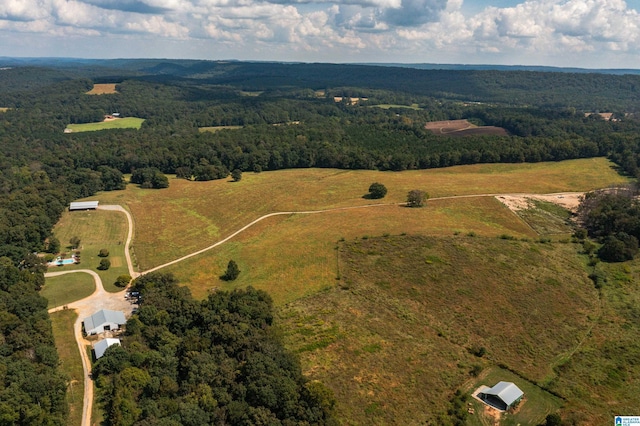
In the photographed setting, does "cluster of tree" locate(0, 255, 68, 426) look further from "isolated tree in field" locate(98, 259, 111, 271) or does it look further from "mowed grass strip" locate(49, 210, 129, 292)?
"isolated tree in field" locate(98, 259, 111, 271)

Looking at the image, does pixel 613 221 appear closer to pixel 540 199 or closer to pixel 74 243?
pixel 540 199

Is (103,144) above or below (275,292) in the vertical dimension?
above

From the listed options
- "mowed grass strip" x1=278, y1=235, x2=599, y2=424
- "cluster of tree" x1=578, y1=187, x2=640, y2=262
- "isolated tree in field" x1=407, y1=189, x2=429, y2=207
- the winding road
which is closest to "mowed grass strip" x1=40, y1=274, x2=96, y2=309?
the winding road

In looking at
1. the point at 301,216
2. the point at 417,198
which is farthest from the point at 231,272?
the point at 417,198

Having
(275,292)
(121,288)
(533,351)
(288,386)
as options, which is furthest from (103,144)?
(533,351)

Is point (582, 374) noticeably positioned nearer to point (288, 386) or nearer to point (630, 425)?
point (630, 425)
